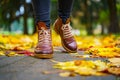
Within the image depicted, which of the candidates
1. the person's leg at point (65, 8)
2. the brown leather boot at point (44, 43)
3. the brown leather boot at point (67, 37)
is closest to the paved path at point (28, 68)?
the brown leather boot at point (44, 43)

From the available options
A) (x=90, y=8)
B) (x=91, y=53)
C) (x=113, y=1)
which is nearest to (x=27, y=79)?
(x=91, y=53)

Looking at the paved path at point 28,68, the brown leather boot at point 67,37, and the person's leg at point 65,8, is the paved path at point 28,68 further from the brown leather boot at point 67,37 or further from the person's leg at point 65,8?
the person's leg at point 65,8

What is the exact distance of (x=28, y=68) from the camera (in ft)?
8.30

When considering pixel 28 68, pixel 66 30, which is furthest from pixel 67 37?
pixel 28 68

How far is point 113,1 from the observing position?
9.51 metres

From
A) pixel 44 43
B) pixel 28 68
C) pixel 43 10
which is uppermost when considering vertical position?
pixel 43 10

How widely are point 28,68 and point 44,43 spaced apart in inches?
17.9

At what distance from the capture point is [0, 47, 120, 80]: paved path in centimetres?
226

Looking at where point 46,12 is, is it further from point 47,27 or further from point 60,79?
point 60,79

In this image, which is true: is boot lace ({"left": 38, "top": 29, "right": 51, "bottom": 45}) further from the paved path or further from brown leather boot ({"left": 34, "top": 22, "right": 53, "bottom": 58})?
the paved path

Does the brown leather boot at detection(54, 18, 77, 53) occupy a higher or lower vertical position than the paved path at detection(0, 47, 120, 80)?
higher

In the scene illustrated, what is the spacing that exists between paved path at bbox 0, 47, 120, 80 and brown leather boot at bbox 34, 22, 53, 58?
0.07m

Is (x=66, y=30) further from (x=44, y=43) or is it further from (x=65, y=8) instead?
(x=44, y=43)

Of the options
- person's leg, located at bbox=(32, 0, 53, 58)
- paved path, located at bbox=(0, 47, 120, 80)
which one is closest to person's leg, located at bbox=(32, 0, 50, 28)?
person's leg, located at bbox=(32, 0, 53, 58)
